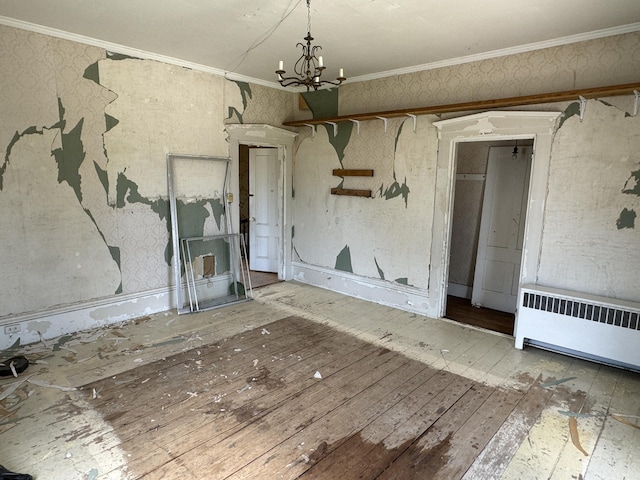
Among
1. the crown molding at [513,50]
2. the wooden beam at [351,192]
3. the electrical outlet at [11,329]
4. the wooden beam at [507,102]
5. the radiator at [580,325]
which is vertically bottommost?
the electrical outlet at [11,329]

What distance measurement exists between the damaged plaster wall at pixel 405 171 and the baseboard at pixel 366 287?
2 cm

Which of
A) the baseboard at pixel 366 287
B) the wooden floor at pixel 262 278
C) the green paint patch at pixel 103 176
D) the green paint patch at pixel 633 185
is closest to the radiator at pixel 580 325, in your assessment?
the green paint patch at pixel 633 185

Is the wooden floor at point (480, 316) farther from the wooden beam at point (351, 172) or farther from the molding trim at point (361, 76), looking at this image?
the molding trim at point (361, 76)

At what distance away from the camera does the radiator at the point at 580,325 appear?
3.10 meters

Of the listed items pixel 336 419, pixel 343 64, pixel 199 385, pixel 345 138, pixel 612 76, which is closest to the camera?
pixel 336 419

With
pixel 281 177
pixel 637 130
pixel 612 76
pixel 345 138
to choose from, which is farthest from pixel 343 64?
pixel 637 130

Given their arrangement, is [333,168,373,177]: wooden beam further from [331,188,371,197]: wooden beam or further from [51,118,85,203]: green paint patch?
[51,118,85,203]: green paint patch

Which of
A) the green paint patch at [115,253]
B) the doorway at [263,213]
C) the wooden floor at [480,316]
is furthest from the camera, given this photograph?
the doorway at [263,213]

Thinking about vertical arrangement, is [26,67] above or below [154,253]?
above

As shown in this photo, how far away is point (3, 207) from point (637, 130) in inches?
217

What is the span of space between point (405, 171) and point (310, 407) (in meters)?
2.98

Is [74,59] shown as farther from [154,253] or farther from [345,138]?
[345,138]

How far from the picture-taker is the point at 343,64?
14.3 ft

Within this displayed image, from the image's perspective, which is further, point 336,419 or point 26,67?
point 26,67
